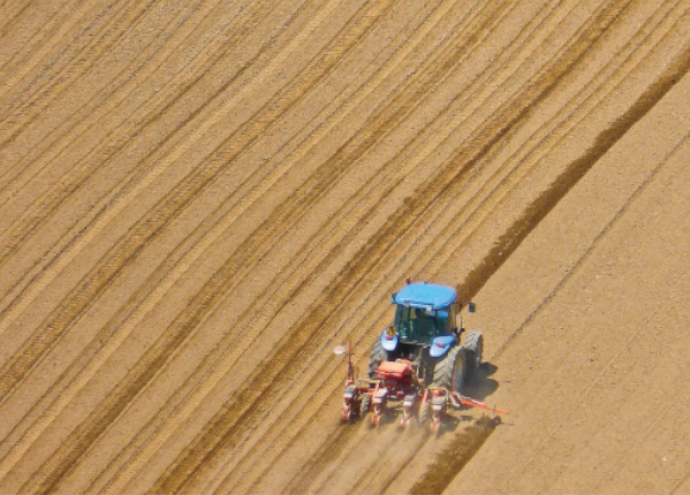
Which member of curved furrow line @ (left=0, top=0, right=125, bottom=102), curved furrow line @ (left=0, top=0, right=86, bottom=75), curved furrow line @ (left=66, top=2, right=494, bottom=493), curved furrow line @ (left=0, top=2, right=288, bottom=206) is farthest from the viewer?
curved furrow line @ (left=0, top=0, right=86, bottom=75)

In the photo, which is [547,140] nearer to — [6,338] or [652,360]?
[652,360]

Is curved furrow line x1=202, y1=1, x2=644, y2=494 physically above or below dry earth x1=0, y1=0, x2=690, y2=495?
above

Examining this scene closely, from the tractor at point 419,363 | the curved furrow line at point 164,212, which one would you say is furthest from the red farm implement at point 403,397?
the curved furrow line at point 164,212

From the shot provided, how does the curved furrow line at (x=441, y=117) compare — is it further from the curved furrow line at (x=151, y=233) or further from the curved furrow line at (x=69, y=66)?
the curved furrow line at (x=69, y=66)

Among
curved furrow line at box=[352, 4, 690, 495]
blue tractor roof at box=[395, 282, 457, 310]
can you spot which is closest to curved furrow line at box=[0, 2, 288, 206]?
curved furrow line at box=[352, 4, 690, 495]

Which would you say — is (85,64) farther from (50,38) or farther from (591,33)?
(591,33)

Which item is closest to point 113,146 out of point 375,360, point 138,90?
point 138,90

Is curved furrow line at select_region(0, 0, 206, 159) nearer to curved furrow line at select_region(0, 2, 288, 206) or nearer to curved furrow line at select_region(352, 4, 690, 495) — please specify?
curved furrow line at select_region(0, 2, 288, 206)
